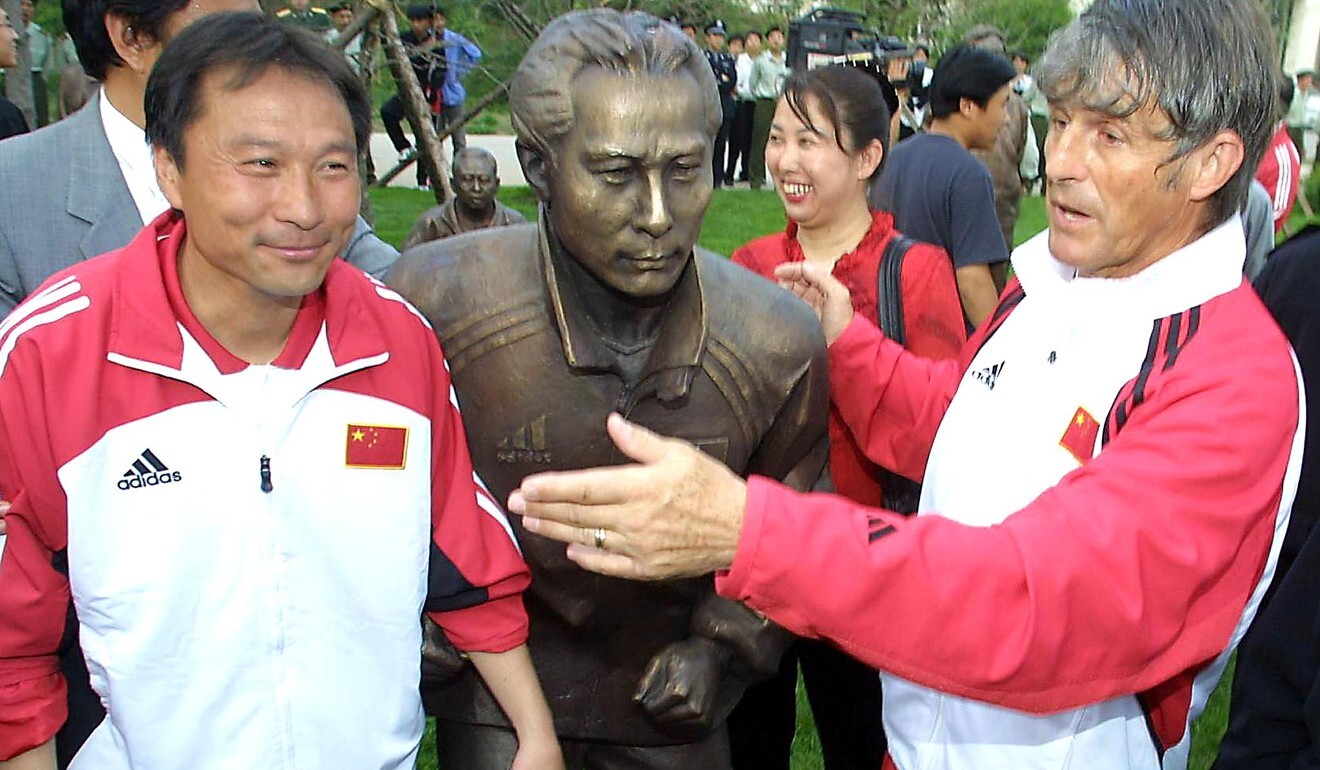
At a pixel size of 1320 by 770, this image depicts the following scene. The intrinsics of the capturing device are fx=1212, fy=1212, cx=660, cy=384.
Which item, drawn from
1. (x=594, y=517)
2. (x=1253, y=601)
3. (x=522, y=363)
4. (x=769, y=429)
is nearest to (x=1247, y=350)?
(x=1253, y=601)

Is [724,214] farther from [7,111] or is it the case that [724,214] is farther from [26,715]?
[26,715]

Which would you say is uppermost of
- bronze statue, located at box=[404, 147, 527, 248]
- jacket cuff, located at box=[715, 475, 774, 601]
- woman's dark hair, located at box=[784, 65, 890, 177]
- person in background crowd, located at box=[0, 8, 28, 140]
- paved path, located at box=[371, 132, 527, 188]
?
woman's dark hair, located at box=[784, 65, 890, 177]

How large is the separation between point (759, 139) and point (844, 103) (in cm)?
1307

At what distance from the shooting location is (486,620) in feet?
6.42

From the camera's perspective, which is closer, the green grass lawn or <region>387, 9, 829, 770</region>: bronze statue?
<region>387, 9, 829, 770</region>: bronze statue

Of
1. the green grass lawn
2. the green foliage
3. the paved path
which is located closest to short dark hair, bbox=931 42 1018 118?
the green grass lawn

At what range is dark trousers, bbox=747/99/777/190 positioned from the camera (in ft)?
51.7

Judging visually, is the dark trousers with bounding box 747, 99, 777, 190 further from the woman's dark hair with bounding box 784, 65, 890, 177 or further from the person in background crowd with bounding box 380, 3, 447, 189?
the woman's dark hair with bounding box 784, 65, 890, 177

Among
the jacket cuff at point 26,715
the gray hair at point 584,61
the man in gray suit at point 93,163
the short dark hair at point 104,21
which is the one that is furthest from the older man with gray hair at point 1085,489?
the short dark hair at point 104,21

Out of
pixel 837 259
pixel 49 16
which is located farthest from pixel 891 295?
pixel 49 16

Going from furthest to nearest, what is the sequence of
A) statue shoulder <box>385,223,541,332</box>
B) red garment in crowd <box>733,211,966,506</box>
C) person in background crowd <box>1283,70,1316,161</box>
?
person in background crowd <box>1283,70,1316,161</box>
red garment in crowd <box>733,211,966,506</box>
statue shoulder <box>385,223,541,332</box>

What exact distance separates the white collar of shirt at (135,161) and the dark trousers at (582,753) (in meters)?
1.14

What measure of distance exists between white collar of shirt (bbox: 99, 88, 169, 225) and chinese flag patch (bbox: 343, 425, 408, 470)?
2.79 ft

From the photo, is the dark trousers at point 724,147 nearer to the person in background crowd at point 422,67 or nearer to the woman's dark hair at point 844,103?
the person in background crowd at point 422,67
